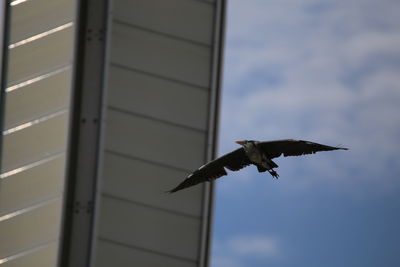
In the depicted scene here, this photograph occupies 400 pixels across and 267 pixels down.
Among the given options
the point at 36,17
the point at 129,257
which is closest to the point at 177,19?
the point at 36,17

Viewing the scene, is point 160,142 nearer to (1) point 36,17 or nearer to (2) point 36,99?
(2) point 36,99

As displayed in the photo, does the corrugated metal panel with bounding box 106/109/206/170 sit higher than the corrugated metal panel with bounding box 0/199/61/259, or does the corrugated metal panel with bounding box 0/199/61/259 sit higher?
the corrugated metal panel with bounding box 106/109/206/170

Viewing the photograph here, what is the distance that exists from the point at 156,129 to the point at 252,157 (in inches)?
122

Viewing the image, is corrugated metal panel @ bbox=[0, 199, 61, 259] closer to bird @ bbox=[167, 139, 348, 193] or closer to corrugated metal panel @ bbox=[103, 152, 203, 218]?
corrugated metal panel @ bbox=[103, 152, 203, 218]

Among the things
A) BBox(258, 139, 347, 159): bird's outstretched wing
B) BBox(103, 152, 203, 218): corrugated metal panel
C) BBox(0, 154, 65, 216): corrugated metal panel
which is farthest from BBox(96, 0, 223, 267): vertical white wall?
BBox(258, 139, 347, 159): bird's outstretched wing

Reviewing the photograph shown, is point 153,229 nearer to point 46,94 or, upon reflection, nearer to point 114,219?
point 114,219

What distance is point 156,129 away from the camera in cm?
3141

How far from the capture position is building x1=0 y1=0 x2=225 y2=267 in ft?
99.2

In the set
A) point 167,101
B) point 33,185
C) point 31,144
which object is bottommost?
point 33,185

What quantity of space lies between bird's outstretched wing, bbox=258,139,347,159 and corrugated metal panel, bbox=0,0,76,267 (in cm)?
484

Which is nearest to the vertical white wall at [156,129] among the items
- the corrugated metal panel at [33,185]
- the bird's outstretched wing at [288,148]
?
the corrugated metal panel at [33,185]

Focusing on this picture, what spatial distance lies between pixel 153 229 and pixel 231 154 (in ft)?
9.24

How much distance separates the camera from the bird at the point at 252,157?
1147 inches

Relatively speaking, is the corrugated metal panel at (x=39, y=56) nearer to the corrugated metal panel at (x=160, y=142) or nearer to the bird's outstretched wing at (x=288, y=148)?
the corrugated metal panel at (x=160, y=142)
